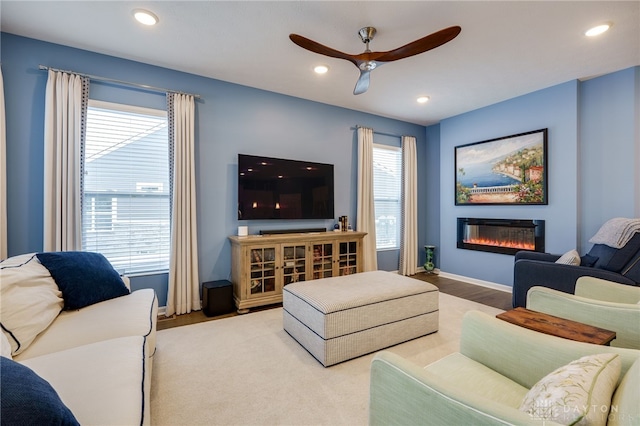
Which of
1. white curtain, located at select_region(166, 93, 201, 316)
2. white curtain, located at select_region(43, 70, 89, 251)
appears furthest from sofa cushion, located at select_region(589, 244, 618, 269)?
white curtain, located at select_region(43, 70, 89, 251)

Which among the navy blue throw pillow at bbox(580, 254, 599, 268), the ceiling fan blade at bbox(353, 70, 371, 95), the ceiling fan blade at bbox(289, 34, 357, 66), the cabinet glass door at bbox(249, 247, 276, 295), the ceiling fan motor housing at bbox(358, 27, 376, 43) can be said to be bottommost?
the cabinet glass door at bbox(249, 247, 276, 295)

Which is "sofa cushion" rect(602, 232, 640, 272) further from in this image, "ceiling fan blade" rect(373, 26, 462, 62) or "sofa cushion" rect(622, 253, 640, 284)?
"ceiling fan blade" rect(373, 26, 462, 62)

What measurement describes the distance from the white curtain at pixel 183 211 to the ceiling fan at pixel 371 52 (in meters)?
1.74

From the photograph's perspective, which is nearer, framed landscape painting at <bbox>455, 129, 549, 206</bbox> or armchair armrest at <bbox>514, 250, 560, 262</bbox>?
armchair armrest at <bbox>514, 250, 560, 262</bbox>

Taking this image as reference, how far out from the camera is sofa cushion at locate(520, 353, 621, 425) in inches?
27.1

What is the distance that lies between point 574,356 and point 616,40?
10.5 ft

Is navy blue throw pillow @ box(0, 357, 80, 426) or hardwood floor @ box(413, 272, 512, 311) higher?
navy blue throw pillow @ box(0, 357, 80, 426)

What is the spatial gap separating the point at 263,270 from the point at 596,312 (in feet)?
9.32

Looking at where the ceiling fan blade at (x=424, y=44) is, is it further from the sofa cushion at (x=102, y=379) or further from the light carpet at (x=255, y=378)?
the sofa cushion at (x=102, y=379)

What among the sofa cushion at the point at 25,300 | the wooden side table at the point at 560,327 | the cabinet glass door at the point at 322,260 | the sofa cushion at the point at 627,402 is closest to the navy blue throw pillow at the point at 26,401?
the sofa cushion at the point at 25,300

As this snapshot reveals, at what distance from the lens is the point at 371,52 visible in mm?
2428

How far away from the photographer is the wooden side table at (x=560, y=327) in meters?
1.29

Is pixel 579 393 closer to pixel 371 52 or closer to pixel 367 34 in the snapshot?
pixel 371 52

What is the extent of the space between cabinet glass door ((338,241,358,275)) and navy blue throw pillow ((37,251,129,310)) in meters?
2.52
